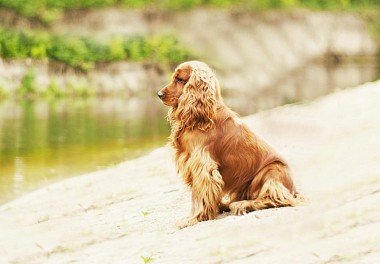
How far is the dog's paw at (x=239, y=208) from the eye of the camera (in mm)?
8477

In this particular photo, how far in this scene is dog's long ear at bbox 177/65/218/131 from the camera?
27.6 ft

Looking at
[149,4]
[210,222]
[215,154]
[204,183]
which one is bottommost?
[210,222]

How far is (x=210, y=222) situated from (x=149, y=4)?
40.8 meters

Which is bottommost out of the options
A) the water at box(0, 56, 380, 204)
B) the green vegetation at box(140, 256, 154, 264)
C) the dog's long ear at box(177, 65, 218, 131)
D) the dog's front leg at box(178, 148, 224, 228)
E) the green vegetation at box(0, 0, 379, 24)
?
the water at box(0, 56, 380, 204)

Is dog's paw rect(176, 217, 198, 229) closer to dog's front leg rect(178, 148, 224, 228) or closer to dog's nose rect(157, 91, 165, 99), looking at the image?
dog's front leg rect(178, 148, 224, 228)

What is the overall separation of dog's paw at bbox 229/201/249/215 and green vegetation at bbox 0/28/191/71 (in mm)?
31202

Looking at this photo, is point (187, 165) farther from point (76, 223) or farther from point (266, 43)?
point (266, 43)

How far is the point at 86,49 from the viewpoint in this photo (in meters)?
42.3

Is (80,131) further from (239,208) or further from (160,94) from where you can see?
(239,208)

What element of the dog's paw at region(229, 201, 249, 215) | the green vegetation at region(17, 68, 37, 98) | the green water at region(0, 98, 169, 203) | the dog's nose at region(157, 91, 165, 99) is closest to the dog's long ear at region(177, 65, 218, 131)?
the dog's nose at region(157, 91, 165, 99)

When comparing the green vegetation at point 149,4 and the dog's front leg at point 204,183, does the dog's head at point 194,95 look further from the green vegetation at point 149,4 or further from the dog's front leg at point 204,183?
the green vegetation at point 149,4

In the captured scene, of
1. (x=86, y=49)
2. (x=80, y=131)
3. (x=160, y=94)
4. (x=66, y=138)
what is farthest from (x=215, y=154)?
(x=86, y=49)

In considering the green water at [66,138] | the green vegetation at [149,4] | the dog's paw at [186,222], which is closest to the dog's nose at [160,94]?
the dog's paw at [186,222]

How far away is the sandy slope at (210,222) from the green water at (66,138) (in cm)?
246
